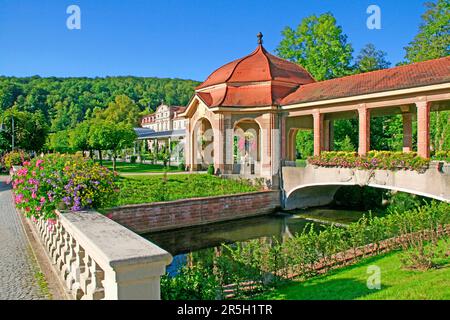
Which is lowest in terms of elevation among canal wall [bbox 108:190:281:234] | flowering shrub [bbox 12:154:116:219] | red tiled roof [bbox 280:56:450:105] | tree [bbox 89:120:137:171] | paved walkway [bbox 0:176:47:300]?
canal wall [bbox 108:190:281:234]

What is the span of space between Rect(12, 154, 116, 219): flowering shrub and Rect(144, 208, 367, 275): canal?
17.7ft

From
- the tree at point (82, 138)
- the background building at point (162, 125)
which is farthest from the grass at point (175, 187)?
the background building at point (162, 125)

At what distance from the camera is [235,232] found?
16.0 m

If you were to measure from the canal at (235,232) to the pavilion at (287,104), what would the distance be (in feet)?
10.7

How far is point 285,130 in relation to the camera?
2142 centimetres

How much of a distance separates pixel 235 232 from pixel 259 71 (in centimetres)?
1173

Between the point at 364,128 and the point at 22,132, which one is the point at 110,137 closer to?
the point at 22,132

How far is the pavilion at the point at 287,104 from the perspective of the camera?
1505 cm

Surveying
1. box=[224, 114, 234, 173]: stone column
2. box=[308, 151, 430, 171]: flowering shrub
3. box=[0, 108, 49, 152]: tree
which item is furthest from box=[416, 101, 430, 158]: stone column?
box=[0, 108, 49, 152]: tree

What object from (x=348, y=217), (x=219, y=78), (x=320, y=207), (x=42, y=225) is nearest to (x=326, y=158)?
(x=348, y=217)

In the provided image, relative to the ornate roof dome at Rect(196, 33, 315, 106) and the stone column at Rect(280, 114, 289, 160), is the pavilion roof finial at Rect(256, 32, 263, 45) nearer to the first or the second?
the ornate roof dome at Rect(196, 33, 315, 106)

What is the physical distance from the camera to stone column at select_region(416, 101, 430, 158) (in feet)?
47.3

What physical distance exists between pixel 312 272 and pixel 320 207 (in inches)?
539

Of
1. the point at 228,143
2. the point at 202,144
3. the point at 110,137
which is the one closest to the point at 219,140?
the point at 228,143
